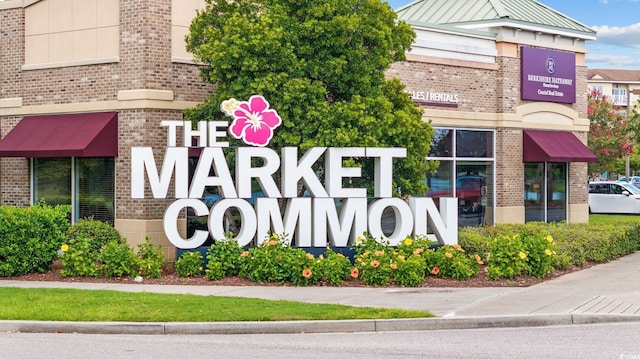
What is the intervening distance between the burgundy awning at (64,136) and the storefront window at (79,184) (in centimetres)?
81

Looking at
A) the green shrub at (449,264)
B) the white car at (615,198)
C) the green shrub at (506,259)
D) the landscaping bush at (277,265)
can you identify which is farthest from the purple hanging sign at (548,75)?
the landscaping bush at (277,265)

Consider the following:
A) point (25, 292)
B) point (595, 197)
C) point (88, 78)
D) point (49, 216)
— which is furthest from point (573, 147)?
point (25, 292)

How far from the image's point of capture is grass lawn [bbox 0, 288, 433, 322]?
507 inches

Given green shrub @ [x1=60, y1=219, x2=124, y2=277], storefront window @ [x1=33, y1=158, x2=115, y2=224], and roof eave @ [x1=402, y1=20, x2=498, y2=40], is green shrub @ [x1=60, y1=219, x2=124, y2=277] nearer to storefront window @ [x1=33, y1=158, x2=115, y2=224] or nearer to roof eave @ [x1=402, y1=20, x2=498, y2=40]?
storefront window @ [x1=33, y1=158, x2=115, y2=224]

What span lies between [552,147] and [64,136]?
15.8m

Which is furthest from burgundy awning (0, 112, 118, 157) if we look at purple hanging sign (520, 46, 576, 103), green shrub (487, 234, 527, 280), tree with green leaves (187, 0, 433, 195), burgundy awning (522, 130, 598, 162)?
purple hanging sign (520, 46, 576, 103)

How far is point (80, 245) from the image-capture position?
18.4 meters

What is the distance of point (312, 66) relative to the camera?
1941 cm

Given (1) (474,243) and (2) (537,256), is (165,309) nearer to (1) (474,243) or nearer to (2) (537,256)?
(2) (537,256)

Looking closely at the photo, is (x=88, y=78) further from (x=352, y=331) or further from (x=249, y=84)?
(x=352, y=331)

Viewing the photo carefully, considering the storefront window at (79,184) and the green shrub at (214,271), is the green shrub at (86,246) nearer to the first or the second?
the storefront window at (79,184)

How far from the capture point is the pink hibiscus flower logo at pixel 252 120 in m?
18.7

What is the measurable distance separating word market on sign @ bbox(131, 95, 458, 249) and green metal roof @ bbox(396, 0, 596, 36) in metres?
11.9

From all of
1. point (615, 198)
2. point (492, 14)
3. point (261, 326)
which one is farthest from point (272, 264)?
point (615, 198)
